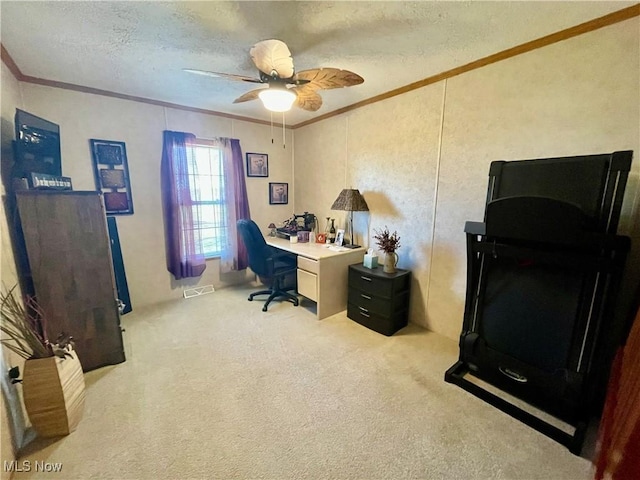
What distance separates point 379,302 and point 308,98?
6.29ft

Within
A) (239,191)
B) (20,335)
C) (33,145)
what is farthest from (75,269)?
(239,191)

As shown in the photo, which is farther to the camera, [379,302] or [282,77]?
[379,302]

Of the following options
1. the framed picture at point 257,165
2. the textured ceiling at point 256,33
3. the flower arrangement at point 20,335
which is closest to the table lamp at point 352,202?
the textured ceiling at point 256,33

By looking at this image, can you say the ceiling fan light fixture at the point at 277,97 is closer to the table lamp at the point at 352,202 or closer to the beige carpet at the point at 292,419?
the table lamp at the point at 352,202

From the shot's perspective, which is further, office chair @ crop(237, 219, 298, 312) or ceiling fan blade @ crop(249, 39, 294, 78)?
office chair @ crop(237, 219, 298, 312)

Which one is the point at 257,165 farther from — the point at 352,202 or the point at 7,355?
the point at 7,355

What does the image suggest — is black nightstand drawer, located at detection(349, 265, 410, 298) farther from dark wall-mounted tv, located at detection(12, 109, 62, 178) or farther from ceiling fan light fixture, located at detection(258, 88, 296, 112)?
dark wall-mounted tv, located at detection(12, 109, 62, 178)

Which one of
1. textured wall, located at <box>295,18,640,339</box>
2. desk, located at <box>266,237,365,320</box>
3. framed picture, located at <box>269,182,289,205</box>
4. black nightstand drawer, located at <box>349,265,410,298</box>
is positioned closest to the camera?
textured wall, located at <box>295,18,640,339</box>

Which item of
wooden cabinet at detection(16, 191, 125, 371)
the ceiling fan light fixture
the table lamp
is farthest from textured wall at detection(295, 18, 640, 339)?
wooden cabinet at detection(16, 191, 125, 371)

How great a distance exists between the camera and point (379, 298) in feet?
8.55

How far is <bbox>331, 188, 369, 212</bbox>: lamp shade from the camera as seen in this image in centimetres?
295

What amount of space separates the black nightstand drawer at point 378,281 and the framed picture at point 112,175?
2.59 metres

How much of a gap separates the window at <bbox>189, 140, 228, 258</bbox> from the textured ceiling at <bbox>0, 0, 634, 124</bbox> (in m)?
1.07

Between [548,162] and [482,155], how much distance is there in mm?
602
